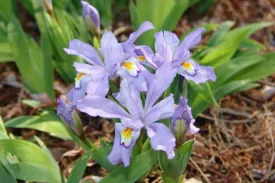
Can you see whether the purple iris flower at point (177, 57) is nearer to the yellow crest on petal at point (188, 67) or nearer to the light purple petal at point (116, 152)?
the yellow crest on petal at point (188, 67)

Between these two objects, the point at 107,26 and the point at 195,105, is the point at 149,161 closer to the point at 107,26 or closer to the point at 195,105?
the point at 195,105

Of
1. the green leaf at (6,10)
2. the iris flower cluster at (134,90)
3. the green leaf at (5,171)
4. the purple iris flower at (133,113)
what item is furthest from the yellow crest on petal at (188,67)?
the green leaf at (6,10)

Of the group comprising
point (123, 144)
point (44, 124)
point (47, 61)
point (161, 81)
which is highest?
point (161, 81)

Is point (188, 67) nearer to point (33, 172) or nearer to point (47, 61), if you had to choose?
point (33, 172)

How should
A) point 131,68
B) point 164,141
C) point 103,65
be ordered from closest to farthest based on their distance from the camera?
point 164,141 < point 131,68 < point 103,65

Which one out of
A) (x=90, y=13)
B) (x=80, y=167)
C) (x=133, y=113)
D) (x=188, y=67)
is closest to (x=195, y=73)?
(x=188, y=67)

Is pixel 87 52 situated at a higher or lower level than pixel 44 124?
higher

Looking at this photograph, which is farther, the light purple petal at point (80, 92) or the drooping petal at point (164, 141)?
the light purple petal at point (80, 92)
